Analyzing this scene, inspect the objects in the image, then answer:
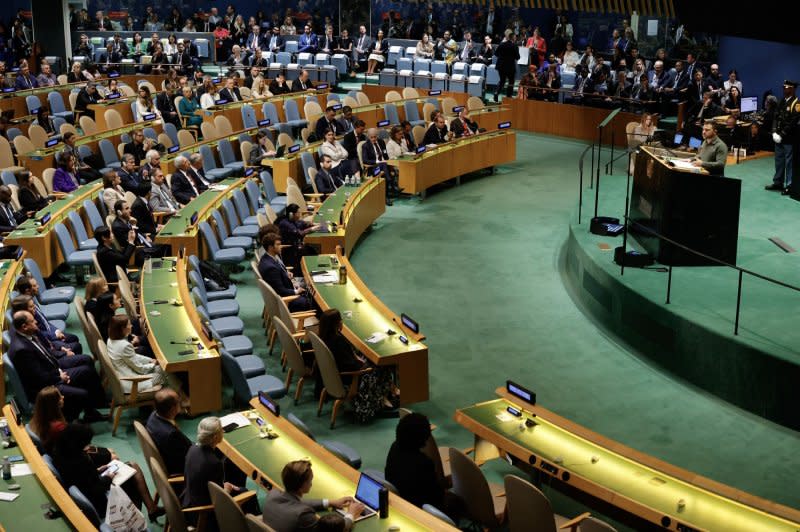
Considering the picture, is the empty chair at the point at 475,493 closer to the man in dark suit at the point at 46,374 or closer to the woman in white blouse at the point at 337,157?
the man in dark suit at the point at 46,374

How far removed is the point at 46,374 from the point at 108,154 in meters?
8.58

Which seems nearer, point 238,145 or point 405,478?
point 405,478

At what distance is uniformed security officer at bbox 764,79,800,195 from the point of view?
1542 cm

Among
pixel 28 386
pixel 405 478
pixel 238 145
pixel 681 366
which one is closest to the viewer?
pixel 405 478

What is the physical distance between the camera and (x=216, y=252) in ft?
41.4

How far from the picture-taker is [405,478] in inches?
276

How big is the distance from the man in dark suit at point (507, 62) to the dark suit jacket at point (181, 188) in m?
12.3

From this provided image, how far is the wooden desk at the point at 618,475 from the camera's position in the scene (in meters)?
6.56

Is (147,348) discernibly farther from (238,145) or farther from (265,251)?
(238,145)

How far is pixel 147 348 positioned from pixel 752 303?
6.41 m

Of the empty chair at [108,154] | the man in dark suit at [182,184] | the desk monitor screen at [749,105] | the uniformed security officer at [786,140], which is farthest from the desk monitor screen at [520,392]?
the desk monitor screen at [749,105]

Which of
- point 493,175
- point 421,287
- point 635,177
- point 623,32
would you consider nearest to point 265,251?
point 421,287

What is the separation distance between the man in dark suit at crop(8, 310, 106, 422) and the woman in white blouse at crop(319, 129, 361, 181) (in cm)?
759

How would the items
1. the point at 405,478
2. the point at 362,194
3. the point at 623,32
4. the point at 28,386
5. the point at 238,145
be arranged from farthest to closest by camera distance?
1. the point at 623,32
2. the point at 238,145
3. the point at 362,194
4. the point at 28,386
5. the point at 405,478
